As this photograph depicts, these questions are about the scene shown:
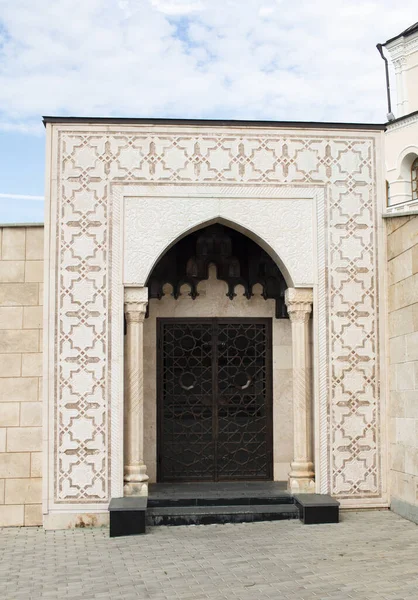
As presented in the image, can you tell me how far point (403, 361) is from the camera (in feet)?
24.6

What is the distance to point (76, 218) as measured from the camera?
7.71 meters

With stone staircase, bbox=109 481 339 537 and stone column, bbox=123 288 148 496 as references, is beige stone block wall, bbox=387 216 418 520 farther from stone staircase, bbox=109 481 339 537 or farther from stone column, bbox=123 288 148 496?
stone column, bbox=123 288 148 496

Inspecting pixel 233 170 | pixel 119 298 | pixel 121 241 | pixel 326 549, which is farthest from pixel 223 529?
pixel 233 170

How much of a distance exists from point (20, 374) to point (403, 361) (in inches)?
147

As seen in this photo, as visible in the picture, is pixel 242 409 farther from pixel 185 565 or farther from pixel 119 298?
pixel 185 565

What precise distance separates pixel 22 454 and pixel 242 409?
2.46 metres

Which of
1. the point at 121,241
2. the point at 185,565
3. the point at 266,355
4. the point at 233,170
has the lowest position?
the point at 185,565

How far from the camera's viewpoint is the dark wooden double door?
28.1 ft

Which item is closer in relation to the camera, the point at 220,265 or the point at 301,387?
the point at 301,387

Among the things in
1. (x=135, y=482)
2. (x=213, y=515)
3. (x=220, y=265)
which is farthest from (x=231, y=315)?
(x=213, y=515)

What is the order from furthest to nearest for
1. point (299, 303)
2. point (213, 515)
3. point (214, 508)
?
point (299, 303) → point (214, 508) → point (213, 515)

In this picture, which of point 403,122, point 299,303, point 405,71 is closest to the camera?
point 299,303

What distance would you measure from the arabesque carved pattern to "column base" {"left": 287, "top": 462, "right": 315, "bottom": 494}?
0.76ft

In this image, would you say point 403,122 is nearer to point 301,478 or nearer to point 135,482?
point 301,478
